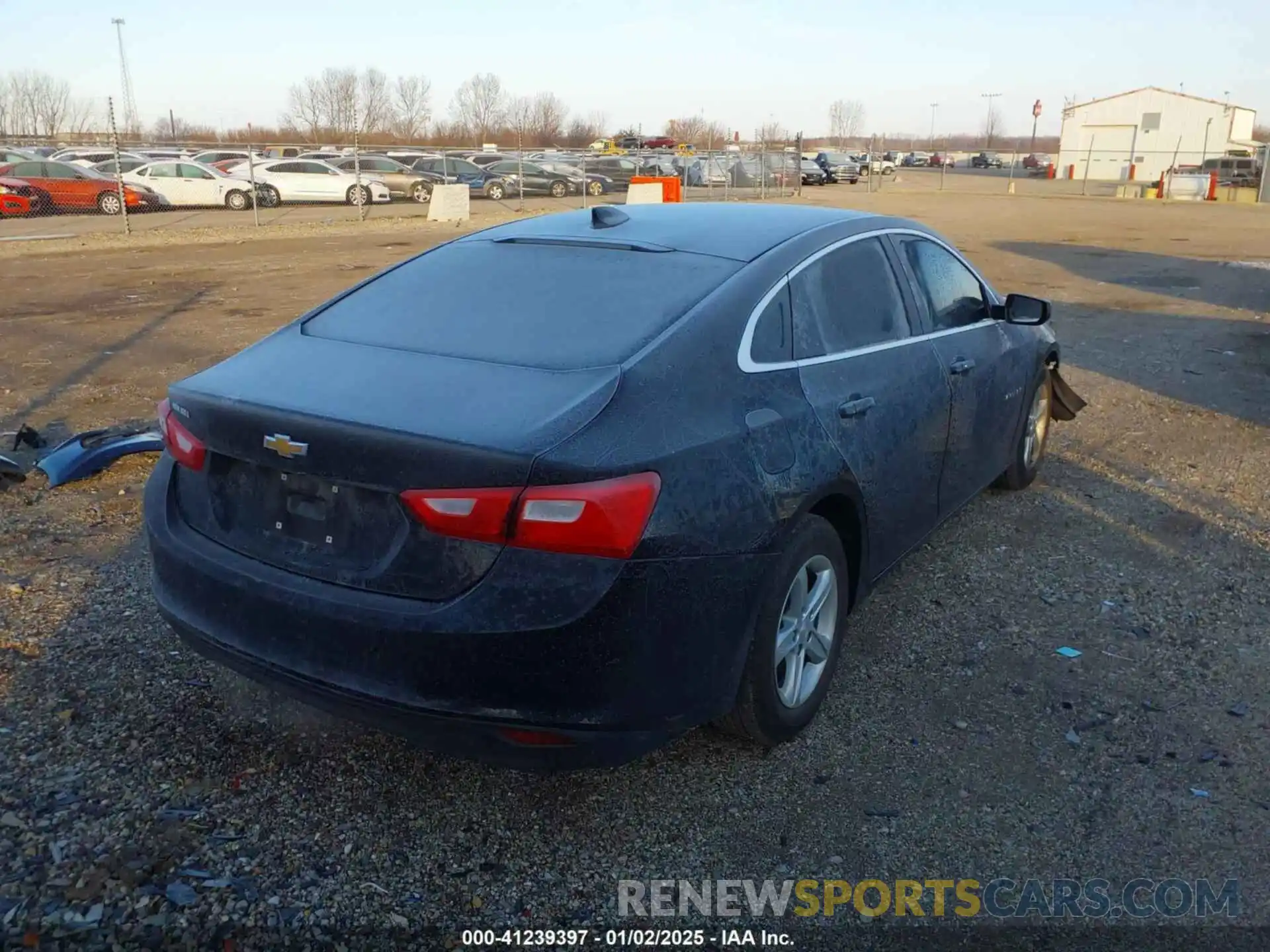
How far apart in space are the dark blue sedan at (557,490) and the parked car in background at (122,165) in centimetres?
2996

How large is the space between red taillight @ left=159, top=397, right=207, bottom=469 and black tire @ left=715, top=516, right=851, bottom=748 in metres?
1.68

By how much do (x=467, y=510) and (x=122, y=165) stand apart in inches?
1301

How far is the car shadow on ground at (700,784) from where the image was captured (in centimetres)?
286

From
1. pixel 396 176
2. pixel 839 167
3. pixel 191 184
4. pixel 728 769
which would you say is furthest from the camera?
pixel 839 167

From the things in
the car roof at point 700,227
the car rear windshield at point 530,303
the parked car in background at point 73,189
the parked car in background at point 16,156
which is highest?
the parked car in background at point 16,156

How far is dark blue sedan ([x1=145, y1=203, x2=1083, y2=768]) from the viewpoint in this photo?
2584mm

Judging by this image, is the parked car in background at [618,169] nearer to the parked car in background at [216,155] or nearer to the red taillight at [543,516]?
the parked car in background at [216,155]

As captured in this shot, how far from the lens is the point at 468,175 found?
112 feet

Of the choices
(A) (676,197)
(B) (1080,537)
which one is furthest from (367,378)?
(A) (676,197)

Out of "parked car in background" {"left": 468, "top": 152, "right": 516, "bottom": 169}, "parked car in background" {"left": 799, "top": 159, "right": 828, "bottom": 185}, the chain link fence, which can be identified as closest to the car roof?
the chain link fence

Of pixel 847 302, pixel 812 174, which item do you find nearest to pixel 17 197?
pixel 847 302

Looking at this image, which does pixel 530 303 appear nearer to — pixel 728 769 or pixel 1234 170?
pixel 728 769

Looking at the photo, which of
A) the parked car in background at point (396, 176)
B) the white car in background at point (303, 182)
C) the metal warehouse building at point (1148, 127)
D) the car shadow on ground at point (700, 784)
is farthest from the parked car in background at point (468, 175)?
the metal warehouse building at point (1148, 127)

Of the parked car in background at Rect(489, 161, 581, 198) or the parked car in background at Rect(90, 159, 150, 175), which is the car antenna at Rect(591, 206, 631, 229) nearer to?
the parked car in background at Rect(90, 159, 150, 175)
